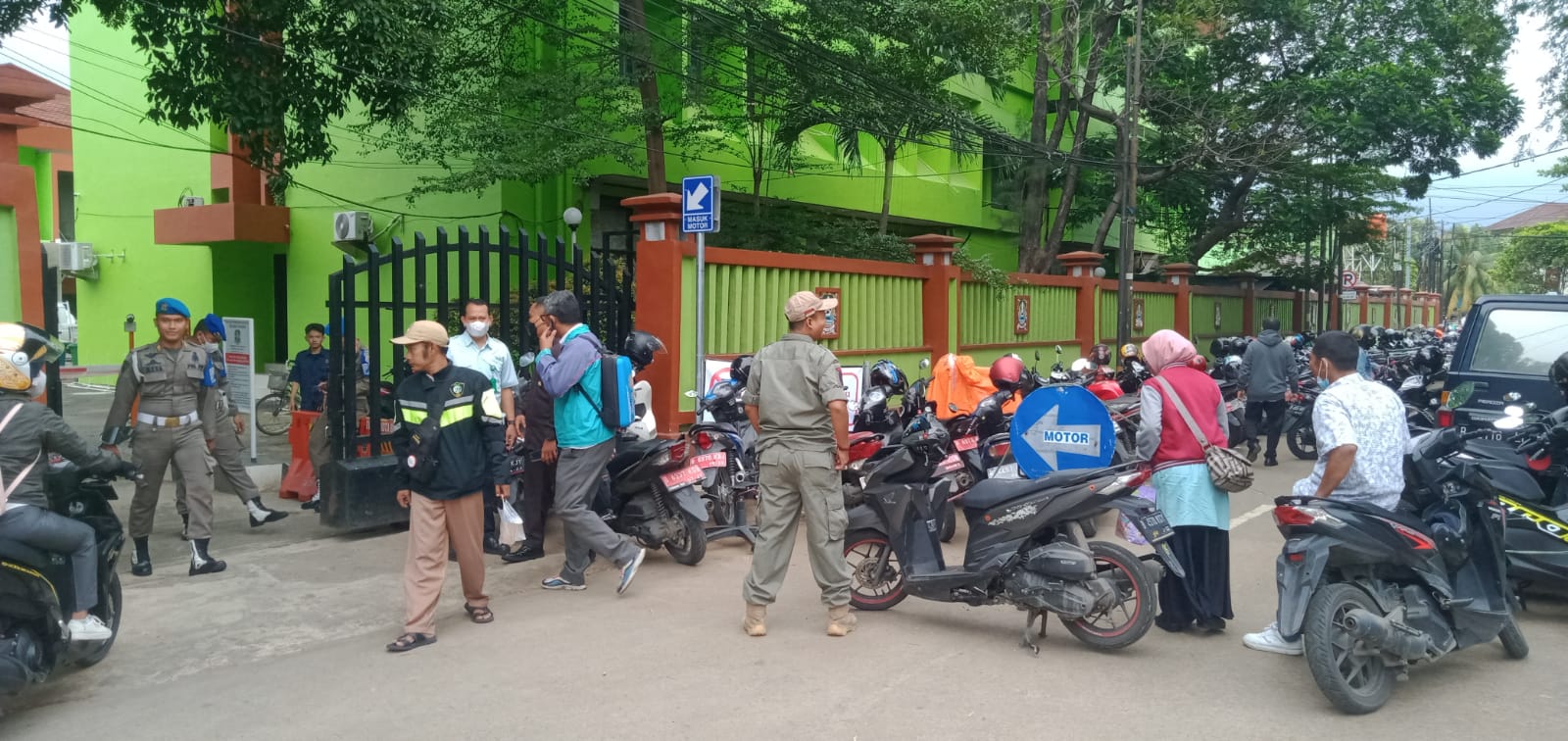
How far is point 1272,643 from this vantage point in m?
5.13

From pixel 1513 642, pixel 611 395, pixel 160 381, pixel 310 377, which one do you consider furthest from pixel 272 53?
pixel 1513 642

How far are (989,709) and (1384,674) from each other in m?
1.69

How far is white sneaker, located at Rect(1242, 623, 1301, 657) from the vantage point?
4977mm

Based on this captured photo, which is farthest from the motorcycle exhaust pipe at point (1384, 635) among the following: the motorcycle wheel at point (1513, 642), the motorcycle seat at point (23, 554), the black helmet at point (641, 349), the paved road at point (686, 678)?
the motorcycle seat at point (23, 554)

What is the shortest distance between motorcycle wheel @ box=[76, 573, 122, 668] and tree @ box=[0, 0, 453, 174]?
5.56 meters

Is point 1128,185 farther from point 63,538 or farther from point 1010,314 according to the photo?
point 63,538

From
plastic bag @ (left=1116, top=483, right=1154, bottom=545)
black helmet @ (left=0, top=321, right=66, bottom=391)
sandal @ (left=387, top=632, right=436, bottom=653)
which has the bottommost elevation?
sandal @ (left=387, top=632, right=436, bottom=653)

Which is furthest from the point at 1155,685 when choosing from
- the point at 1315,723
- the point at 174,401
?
the point at 174,401

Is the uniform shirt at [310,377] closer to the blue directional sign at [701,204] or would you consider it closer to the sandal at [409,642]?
the blue directional sign at [701,204]

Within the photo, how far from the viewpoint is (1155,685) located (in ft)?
16.0

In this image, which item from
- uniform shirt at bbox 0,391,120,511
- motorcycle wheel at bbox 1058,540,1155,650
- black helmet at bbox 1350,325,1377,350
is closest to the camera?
uniform shirt at bbox 0,391,120,511

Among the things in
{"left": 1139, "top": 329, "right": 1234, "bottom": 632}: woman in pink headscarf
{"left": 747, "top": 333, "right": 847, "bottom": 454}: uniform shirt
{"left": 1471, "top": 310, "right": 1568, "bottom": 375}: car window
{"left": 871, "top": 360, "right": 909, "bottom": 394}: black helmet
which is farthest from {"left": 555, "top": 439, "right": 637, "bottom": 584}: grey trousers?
{"left": 1471, "top": 310, "right": 1568, "bottom": 375}: car window

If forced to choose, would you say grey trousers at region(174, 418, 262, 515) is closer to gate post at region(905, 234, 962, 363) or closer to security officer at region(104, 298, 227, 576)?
security officer at region(104, 298, 227, 576)

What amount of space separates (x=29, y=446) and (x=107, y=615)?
92 cm
